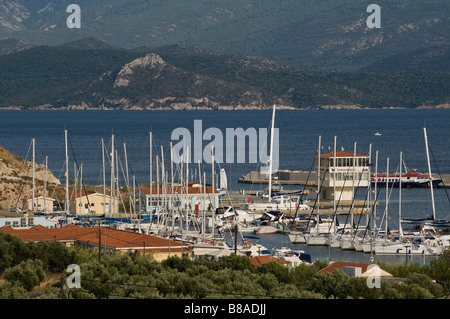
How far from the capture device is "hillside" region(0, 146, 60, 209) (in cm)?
5962

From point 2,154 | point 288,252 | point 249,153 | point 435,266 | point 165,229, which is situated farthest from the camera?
point 249,153

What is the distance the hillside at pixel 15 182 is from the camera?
59625 millimetres

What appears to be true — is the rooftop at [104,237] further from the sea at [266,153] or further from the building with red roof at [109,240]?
the sea at [266,153]

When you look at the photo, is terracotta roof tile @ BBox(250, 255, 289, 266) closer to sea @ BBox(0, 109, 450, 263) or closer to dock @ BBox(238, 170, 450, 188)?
sea @ BBox(0, 109, 450, 263)

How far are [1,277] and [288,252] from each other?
15.7 meters

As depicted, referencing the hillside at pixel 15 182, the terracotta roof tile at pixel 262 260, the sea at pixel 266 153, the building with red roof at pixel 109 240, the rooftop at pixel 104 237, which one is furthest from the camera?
the sea at pixel 266 153

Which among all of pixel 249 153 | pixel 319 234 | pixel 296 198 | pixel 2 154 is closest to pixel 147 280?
pixel 319 234

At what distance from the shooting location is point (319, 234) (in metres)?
48.5

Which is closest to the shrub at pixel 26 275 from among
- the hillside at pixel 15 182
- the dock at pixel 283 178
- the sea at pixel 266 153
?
the sea at pixel 266 153

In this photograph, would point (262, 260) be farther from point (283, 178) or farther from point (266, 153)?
point (266, 153)

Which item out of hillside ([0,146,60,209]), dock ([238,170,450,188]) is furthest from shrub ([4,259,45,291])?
dock ([238,170,450,188])

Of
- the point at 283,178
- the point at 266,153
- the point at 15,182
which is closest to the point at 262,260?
the point at 15,182
